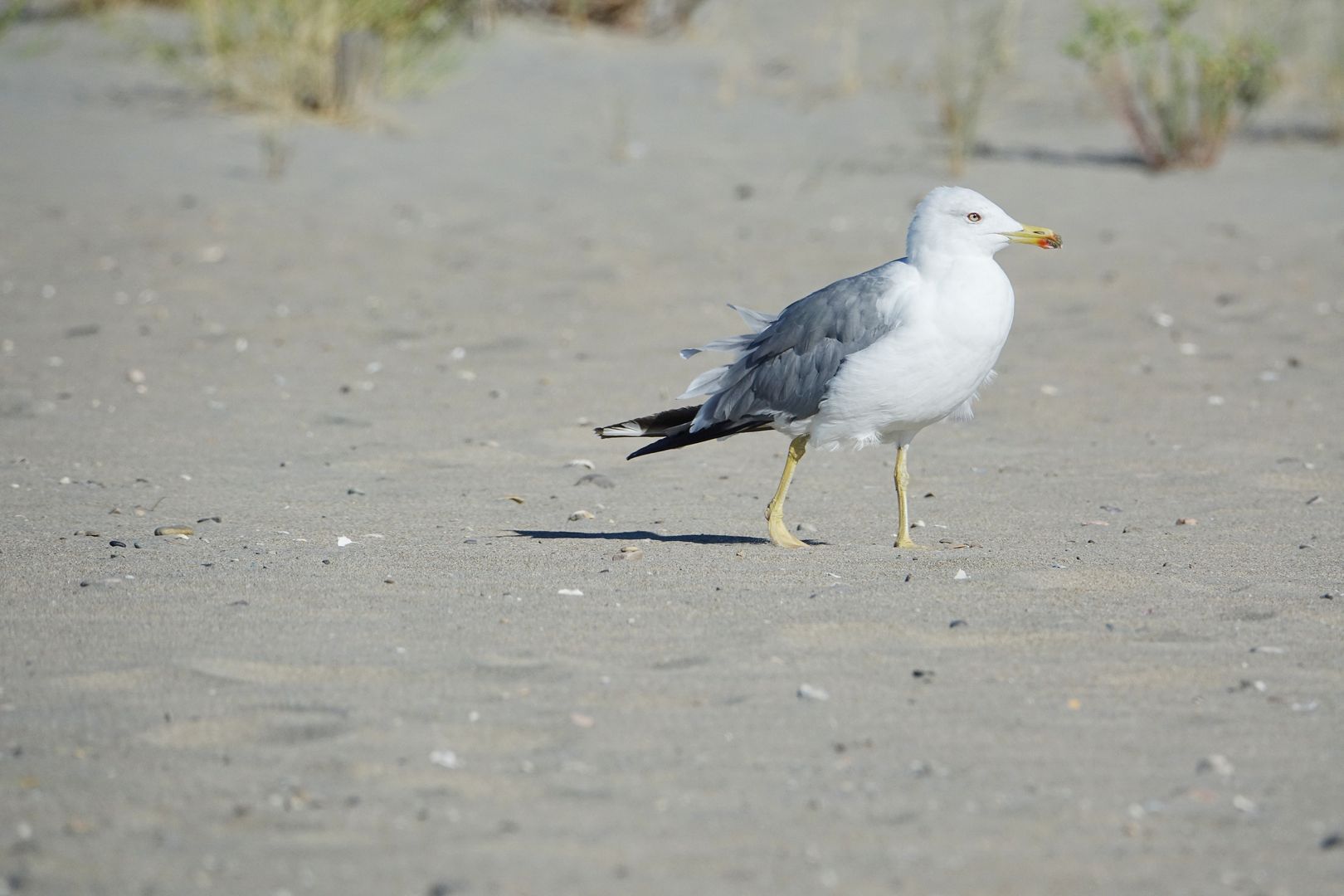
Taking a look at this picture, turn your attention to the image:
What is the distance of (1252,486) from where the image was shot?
21.8ft

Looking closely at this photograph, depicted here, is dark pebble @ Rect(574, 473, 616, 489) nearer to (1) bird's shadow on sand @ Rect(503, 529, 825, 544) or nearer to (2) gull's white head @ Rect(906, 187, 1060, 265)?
(1) bird's shadow on sand @ Rect(503, 529, 825, 544)

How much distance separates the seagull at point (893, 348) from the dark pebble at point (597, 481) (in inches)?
40.6

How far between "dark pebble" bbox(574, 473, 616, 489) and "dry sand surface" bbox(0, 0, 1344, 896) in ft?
0.53

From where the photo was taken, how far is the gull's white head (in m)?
5.39

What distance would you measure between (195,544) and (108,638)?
1.19 m

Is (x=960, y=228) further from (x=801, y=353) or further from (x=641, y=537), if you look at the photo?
(x=641, y=537)

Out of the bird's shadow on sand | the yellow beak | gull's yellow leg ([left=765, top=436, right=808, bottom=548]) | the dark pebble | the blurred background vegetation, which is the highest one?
the yellow beak

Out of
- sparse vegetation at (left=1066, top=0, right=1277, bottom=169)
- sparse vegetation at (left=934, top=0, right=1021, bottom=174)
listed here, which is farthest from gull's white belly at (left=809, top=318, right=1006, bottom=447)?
sparse vegetation at (left=1066, top=0, right=1277, bottom=169)

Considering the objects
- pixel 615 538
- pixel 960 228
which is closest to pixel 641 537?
pixel 615 538

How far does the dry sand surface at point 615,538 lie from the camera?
3.24 m

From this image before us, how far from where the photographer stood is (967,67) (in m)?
17.0

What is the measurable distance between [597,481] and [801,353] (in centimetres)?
→ 153

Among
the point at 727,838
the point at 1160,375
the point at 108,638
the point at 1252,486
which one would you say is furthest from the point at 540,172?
the point at 727,838

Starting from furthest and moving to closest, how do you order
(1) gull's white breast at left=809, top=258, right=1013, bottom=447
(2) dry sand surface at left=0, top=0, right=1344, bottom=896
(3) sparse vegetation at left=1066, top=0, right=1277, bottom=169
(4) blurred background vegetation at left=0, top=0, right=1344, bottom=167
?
(4) blurred background vegetation at left=0, top=0, right=1344, bottom=167, (3) sparse vegetation at left=1066, top=0, right=1277, bottom=169, (1) gull's white breast at left=809, top=258, right=1013, bottom=447, (2) dry sand surface at left=0, top=0, right=1344, bottom=896
